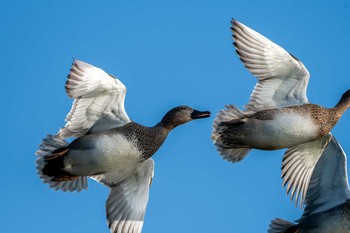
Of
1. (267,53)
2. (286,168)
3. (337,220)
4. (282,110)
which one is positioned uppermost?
(267,53)

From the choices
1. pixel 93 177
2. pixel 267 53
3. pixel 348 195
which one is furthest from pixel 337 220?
pixel 93 177

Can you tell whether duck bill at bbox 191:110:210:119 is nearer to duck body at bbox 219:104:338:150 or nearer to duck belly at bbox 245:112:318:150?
duck body at bbox 219:104:338:150

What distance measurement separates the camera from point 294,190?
11977mm

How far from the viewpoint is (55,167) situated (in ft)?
36.4

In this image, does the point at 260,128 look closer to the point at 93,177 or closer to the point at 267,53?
the point at 267,53

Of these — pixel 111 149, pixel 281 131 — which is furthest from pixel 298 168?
pixel 111 149

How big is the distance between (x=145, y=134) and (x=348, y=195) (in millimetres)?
3136

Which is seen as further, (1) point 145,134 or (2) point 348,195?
(2) point 348,195

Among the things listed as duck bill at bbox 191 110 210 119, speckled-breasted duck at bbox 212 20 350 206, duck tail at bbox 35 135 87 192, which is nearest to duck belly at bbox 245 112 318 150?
speckled-breasted duck at bbox 212 20 350 206

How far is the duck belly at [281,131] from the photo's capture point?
11.0 m

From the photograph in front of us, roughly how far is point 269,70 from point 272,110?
21.4 inches

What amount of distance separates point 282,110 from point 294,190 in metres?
1.35

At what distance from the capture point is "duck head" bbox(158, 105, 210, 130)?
11.5 meters

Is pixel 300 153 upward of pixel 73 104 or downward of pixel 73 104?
downward
